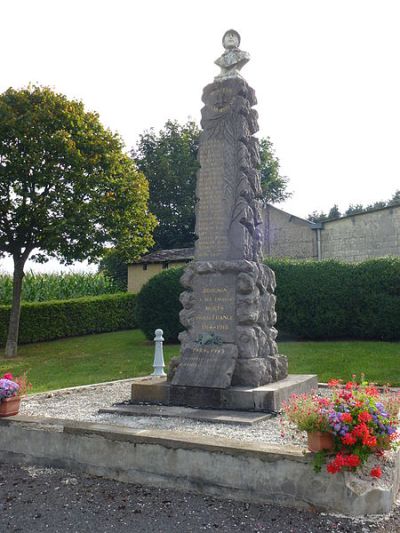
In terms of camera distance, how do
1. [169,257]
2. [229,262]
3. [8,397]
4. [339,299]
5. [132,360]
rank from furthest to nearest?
[169,257], [339,299], [132,360], [229,262], [8,397]

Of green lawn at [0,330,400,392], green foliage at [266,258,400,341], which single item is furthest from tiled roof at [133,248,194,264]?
green foliage at [266,258,400,341]

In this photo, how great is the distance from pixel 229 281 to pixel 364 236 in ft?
51.1

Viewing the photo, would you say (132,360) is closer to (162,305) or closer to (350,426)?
(162,305)

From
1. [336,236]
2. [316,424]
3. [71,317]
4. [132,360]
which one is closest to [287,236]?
[336,236]

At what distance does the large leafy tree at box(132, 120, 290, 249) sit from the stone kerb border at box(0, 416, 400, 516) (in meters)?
29.3

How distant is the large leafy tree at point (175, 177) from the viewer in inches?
1375

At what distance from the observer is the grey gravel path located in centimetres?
407

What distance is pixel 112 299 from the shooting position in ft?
78.3

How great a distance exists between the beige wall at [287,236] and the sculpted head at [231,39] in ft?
53.4

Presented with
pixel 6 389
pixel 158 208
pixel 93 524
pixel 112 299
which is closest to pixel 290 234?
pixel 112 299

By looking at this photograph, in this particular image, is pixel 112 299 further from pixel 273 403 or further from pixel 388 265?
pixel 273 403

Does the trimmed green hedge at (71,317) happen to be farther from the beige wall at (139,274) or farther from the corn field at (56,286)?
the beige wall at (139,274)

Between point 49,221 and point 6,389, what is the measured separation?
450 inches

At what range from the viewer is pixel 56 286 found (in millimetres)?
26188
